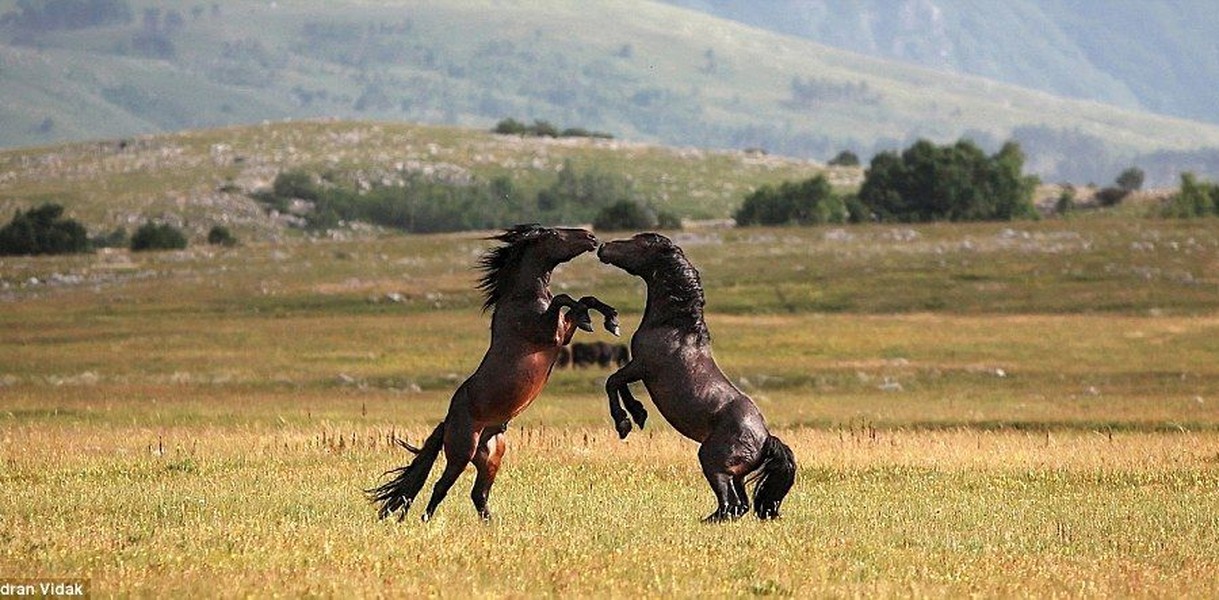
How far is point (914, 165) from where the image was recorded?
106 meters

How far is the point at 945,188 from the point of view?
104 metres

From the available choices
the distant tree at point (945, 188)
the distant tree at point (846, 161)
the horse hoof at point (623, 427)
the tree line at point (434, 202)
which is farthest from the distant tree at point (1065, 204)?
the horse hoof at point (623, 427)

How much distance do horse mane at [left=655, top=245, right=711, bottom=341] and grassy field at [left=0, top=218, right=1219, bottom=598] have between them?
1617mm

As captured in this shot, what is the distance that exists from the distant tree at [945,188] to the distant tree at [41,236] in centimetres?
3846

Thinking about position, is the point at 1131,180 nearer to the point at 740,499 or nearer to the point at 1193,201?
the point at 1193,201

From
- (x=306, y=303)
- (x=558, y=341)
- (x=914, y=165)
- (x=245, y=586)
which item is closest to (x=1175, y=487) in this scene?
(x=558, y=341)

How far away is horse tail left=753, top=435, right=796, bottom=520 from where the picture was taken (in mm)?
16516

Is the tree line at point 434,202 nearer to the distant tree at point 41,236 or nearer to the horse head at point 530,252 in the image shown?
the distant tree at point 41,236

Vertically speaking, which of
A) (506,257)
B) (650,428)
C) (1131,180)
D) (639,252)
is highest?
(639,252)

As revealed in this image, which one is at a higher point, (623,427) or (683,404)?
(683,404)

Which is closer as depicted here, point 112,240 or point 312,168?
point 112,240

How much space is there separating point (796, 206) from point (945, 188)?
24.7 feet

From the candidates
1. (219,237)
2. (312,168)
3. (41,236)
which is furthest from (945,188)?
(312,168)

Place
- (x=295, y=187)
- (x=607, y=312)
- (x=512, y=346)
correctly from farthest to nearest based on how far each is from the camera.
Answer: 1. (x=295, y=187)
2. (x=512, y=346)
3. (x=607, y=312)
